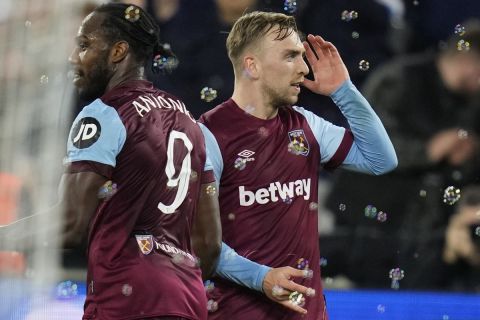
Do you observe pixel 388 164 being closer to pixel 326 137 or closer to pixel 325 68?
pixel 326 137

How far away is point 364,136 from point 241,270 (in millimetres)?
678

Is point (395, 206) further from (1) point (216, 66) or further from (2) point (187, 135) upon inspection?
(2) point (187, 135)

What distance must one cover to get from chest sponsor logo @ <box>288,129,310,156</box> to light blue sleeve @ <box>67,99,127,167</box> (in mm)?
988

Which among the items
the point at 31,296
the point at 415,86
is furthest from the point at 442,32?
the point at 31,296

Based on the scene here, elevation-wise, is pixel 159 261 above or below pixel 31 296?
above

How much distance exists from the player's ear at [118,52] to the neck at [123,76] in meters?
0.03

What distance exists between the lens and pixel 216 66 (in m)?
6.45

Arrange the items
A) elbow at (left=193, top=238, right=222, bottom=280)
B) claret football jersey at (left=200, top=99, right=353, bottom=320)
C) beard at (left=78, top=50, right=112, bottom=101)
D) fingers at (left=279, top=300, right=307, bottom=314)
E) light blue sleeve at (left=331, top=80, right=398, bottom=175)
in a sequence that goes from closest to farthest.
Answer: beard at (left=78, top=50, right=112, bottom=101), elbow at (left=193, top=238, right=222, bottom=280), fingers at (left=279, top=300, right=307, bottom=314), claret football jersey at (left=200, top=99, right=353, bottom=320), light blue sleeve at (left=331, top=80, right=398, bottom=175)

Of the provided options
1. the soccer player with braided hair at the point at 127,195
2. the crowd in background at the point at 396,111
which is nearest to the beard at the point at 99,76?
the soccer player with braided hair at the point at 127,195

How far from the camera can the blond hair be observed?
4133mm

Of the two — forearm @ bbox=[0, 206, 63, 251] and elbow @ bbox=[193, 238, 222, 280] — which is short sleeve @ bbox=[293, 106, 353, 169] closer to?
elbow @ bbox=[193, 238, 222, 280]

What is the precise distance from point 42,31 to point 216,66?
1.30 metres

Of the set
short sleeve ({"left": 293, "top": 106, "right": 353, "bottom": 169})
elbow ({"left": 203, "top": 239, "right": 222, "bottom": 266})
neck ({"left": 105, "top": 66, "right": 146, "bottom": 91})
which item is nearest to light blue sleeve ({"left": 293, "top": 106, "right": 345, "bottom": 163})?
short sleeve ({"left": 293, "top": 106, "right": 353, "bottom": 169})

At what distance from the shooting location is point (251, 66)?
4.16m
